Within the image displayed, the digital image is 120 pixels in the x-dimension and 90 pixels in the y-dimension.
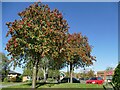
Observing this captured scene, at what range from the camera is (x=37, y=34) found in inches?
658

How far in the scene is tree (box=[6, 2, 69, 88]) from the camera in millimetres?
16781

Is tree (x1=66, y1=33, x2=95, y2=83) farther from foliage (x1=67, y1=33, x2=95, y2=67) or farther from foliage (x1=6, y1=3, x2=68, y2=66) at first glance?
foliage (x1=6, y1=3, x2=68, y2=66)

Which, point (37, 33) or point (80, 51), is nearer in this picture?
point (37, 33)

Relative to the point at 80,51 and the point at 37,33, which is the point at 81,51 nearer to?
the point at 80,51

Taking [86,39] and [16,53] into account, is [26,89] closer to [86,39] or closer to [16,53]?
[16,53]

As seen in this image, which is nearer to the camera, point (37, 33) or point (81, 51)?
point (37, 33)

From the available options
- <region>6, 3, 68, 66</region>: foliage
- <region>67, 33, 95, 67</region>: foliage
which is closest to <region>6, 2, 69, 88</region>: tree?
<region>6, 3, 68, 66</region>: foliage

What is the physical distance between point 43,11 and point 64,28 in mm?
2108

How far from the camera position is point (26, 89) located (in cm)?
1775

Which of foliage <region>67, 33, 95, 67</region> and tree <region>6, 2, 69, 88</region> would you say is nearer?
tree <region>6, 2, 69, 88</region>

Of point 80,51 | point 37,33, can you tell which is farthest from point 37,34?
point 80,51

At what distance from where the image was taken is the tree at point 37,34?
16.8 meters

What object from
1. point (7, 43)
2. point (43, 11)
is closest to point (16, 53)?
point (7, 43)

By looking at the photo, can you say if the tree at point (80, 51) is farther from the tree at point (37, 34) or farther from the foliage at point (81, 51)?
the tree at point (37, 34)
